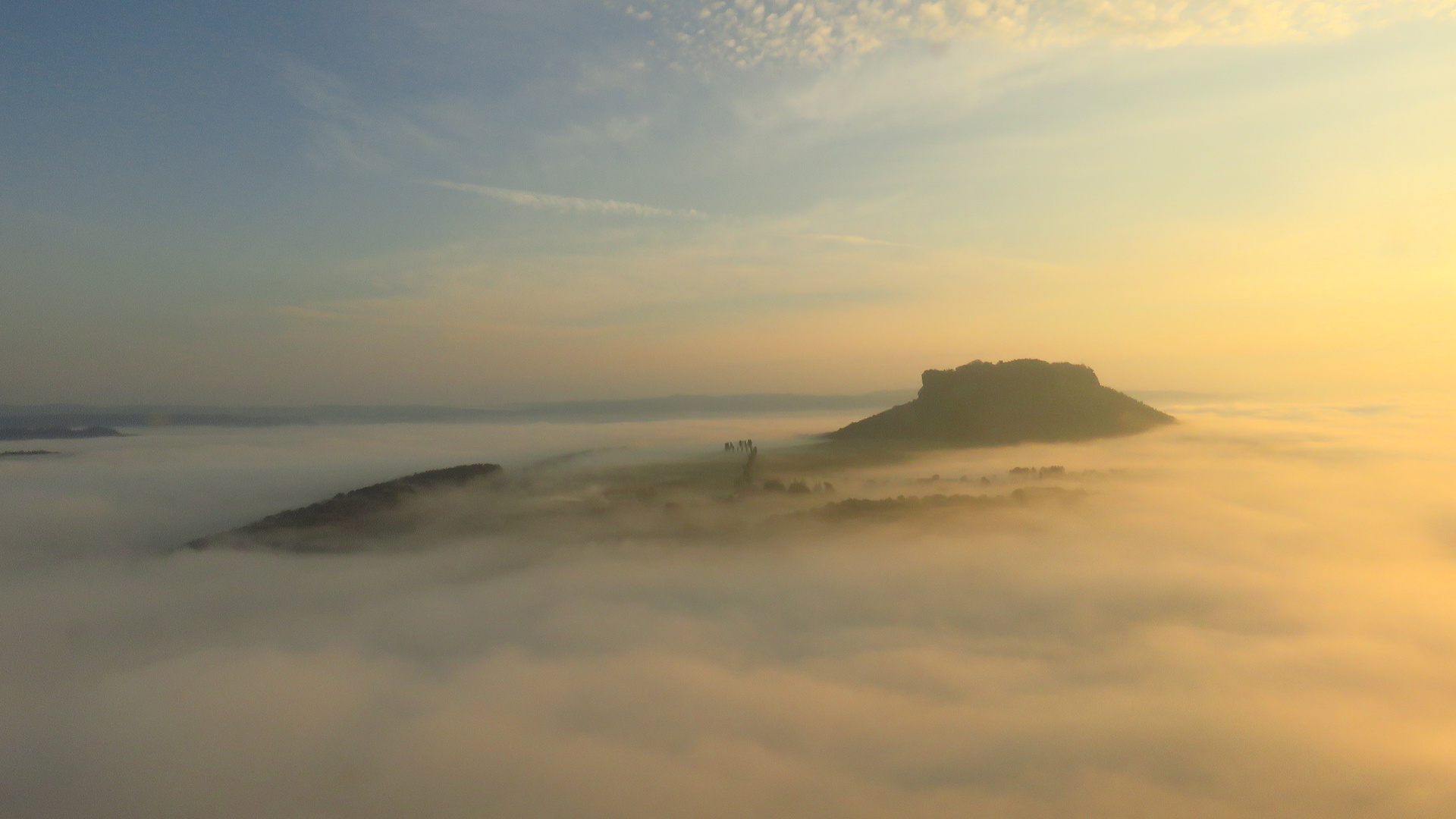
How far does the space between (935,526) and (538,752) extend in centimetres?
8953

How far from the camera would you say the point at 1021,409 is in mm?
179875

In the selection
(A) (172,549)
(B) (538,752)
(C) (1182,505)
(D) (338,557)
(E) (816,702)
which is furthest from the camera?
(C) (1182,505)

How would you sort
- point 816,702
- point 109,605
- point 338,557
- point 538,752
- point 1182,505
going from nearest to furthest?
point 538,752
point 816,702
point 338,557
point 109,605
point 1182,505

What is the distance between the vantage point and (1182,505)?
16025 cm

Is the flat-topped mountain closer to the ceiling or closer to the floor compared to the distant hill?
closer to the ceiling

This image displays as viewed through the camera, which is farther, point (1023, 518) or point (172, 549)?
point (172, 549)

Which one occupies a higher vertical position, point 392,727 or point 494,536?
point 494,536

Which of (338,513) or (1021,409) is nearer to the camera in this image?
(338,513)

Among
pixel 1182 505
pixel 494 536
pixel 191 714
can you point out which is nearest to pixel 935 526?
pixel 1182 505

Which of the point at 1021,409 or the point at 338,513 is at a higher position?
A: the point at 1021,409

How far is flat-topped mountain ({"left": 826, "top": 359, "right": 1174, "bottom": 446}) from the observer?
584 feet

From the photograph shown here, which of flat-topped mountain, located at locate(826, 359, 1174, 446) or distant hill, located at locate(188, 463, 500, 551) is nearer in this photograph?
distant hill, located at locate(188, 463, 500, 551)

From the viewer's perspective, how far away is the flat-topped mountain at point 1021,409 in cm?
17788

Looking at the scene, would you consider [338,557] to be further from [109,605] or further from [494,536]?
[109,605]
